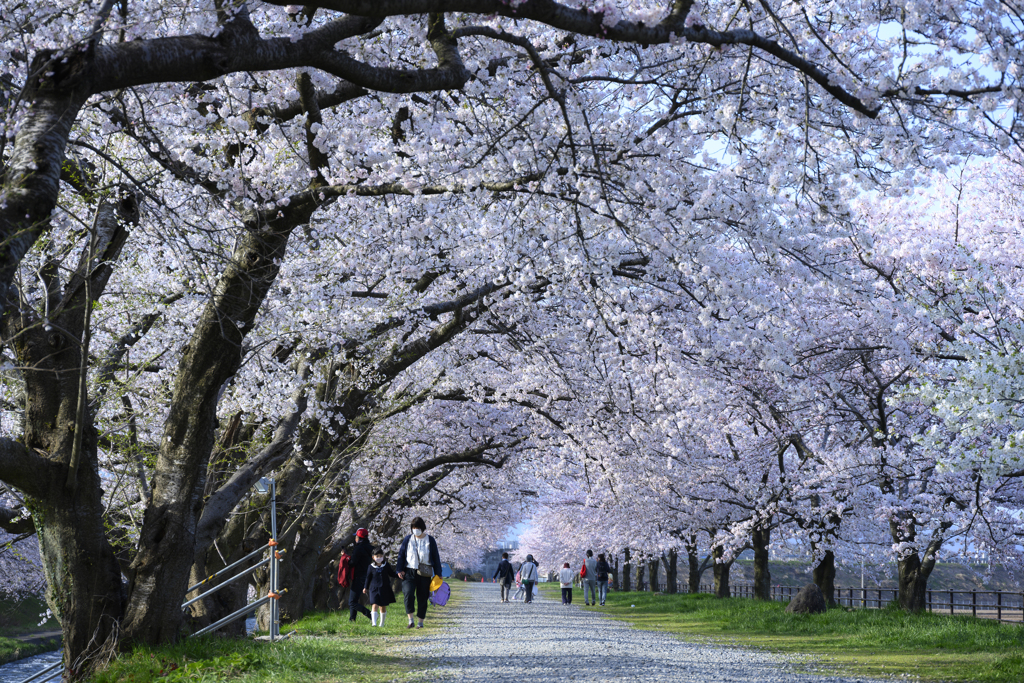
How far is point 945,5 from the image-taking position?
223 inches

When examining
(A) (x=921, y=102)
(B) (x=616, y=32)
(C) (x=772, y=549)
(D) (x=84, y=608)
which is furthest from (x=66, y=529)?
(C) (x=772, y=549)

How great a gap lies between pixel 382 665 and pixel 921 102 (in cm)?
781

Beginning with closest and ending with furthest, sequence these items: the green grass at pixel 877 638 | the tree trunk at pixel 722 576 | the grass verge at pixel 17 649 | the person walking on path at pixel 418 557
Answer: the green grass at pixel 877 638, the person walking on path at pixel 418 557, the grass verge at pixel 17 649, the tree trunk at pixel 722 576

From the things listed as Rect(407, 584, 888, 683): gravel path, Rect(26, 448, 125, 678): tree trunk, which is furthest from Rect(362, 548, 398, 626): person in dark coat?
Rect(26, 448, 125, 678): tree trunk

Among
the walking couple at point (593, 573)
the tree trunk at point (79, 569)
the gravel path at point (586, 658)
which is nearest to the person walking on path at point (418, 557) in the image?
the gravel path at point (586, 658)

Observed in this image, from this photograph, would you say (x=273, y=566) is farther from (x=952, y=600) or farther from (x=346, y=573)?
(x=952, y=600)

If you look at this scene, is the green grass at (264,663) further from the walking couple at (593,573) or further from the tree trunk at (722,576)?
the tree trunk at (722,576)

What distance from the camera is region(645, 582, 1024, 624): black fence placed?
19.0 m

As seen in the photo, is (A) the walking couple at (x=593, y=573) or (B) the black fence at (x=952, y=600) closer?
(B) the black fence at (x=952, y=600)

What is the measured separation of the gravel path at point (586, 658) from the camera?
27.9 ft

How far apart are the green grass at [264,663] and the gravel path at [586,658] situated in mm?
580

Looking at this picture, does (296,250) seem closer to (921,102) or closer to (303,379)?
(303,379)

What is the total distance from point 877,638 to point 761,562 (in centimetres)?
1031

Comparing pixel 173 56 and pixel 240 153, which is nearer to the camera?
pixel 173 56
